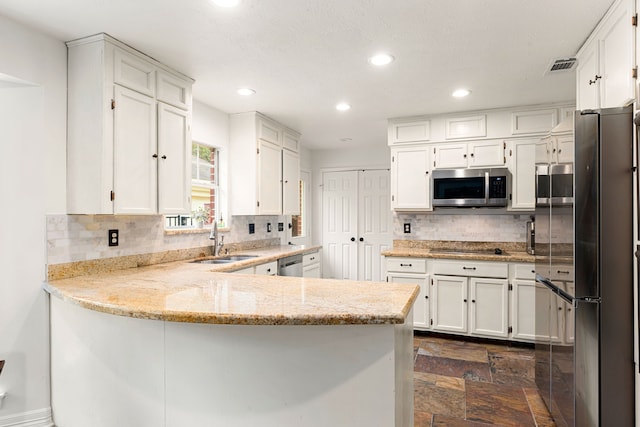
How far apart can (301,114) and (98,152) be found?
2330 mm

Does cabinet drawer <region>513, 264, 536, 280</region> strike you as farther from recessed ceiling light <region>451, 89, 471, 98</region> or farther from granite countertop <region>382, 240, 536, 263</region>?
recessed ceiling light <region>451, 89, 471, 98</region>

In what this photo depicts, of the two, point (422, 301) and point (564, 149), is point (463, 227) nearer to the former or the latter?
point (422, 301)

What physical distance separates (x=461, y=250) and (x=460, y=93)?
72.9 inches

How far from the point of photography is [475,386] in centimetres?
282

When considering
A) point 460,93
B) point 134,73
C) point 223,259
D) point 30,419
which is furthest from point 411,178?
point 30,419

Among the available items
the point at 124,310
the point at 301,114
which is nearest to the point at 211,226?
the point at 301,114

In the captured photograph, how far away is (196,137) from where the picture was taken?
3.59 m

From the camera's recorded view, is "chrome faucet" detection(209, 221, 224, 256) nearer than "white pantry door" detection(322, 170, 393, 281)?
Yes

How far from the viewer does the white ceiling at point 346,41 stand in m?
1.99

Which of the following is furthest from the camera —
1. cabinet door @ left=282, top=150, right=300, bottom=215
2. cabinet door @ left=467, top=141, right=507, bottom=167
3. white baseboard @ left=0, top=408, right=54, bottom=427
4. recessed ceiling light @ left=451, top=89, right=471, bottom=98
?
cabinet door @ left=282, top=150, right=300, bottom=215

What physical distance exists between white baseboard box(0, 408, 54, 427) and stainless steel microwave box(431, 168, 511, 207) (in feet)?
12.5

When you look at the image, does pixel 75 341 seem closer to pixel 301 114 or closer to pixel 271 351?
pixel 271 351

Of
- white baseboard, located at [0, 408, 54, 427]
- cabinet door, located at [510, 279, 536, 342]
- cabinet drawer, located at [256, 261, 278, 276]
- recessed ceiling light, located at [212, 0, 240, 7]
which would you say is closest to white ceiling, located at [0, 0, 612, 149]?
recessed ceiling light, located at [212, 0, 240, 7]

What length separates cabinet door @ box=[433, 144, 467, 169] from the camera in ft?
13.4
